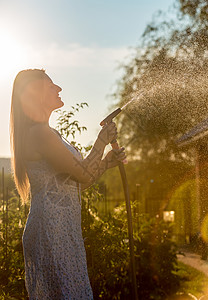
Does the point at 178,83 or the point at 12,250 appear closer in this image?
the point at 12,250

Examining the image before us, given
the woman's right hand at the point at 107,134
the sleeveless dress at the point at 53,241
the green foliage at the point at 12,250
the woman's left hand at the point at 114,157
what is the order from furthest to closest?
the green foliage at the point at 12,250
the woman's left hand at the point at 114,157
the woman's right hand at the point at 107,134
the sleeveless dress at the point at 53,241

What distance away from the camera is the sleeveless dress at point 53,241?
6.34 ft

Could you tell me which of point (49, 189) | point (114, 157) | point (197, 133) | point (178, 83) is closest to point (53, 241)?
point (49, 189)

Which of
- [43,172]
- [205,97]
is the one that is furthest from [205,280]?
[43,172]

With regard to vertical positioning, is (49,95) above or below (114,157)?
above

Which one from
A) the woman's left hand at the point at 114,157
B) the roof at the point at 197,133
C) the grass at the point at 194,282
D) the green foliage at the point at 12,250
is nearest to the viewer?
the woman's left hand at the point at 114,157

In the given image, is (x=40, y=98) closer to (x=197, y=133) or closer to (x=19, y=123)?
(x=19, y=123)

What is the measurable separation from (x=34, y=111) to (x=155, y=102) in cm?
460

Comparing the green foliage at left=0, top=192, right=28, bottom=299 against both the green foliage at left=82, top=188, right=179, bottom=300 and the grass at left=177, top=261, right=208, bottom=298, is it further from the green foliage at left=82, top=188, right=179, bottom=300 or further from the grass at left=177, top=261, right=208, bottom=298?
the grass at left=177, top=261, right=208, bottom=298

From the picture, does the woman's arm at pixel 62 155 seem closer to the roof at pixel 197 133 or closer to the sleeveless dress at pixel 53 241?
the sleeveless dress at pixel 53 241

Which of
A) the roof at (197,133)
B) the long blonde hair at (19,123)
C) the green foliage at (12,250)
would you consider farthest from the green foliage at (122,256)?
the long blonde hair at (19,123)

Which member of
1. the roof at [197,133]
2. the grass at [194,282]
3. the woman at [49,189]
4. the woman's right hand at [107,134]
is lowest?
the grass at [194,282]

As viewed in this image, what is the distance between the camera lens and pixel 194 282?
5.63 metres

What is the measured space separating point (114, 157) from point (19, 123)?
21.3 inches
